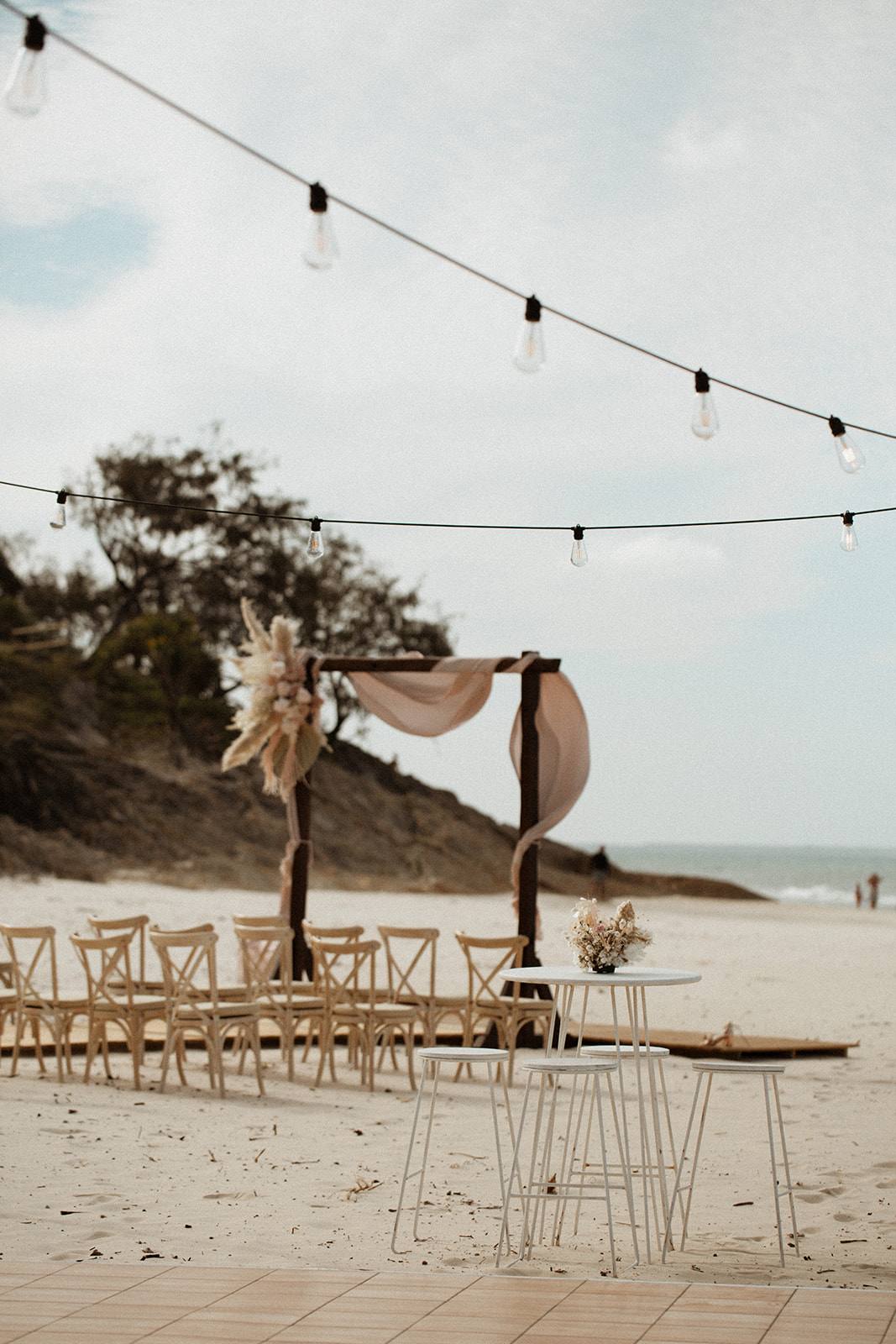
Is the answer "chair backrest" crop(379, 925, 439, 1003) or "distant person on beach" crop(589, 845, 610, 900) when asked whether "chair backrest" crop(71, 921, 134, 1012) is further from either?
"distant person on beach" crop(589, 845, 610, 900)

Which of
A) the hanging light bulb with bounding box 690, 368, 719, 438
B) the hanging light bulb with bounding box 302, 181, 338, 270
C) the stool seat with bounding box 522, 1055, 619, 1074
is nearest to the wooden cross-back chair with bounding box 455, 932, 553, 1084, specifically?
the stool seat with bounding box 522, 1055, 619, 1074

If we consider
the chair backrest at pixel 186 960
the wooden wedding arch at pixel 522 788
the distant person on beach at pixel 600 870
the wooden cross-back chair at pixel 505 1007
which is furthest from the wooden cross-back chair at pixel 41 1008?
the distant person on beach at pixel 600 870

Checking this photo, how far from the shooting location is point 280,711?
32.7ft

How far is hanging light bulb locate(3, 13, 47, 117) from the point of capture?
3.14 metres

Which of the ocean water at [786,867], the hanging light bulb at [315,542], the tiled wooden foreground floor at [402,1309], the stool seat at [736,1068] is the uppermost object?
the hanging light bulb at [315,542]

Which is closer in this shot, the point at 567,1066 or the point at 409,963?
the point at 567,1066

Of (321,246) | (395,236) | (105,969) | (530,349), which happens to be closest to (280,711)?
(105,969)

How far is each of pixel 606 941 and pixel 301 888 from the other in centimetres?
541

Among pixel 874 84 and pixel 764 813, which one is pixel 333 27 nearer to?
pixel 874 84

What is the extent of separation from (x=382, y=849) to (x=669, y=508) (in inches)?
389

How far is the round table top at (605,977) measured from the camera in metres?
4.37

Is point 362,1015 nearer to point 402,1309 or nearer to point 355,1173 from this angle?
point 355,1173

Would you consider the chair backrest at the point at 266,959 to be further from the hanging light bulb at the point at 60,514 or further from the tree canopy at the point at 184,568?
the tree canopy at the point at 184,568

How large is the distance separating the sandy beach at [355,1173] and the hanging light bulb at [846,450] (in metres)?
2.15
